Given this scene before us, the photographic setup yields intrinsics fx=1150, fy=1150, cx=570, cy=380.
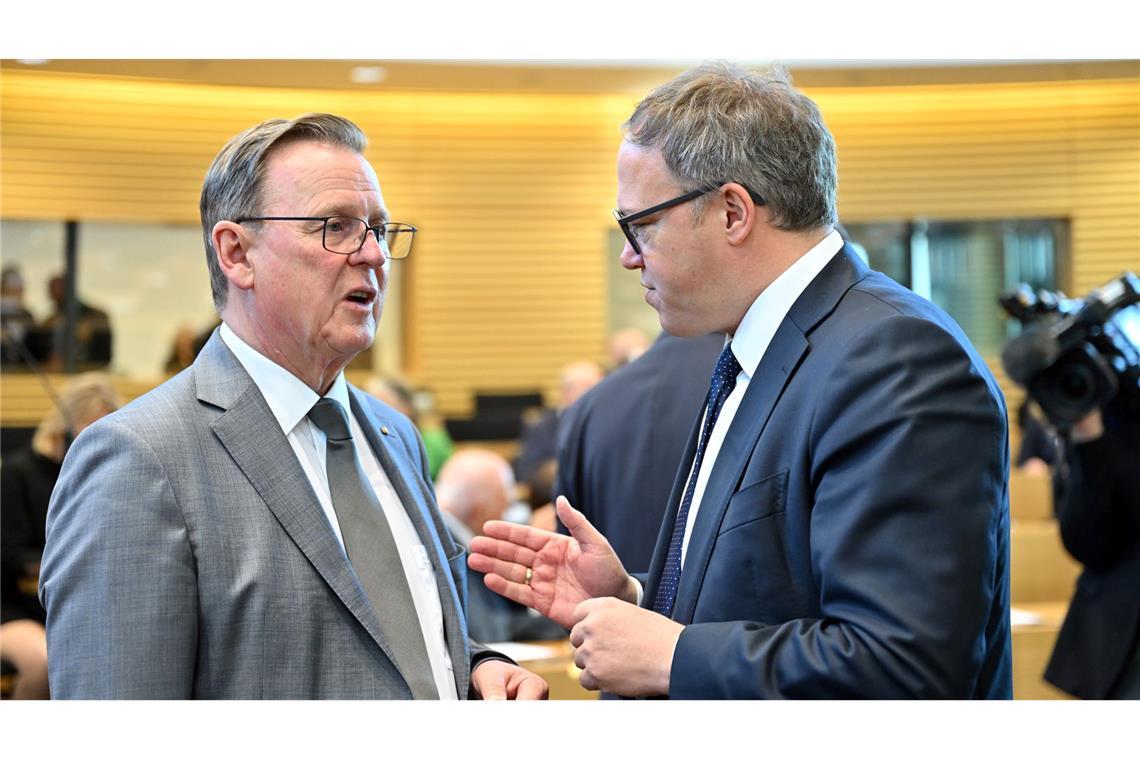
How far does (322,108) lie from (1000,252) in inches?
290

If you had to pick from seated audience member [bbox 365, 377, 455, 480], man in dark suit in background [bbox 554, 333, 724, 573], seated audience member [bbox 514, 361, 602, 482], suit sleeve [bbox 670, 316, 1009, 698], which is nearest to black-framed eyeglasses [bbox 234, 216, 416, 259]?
suit sleeve [bbox 670, 316, 1009, 698]

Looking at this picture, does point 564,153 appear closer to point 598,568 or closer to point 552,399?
point 552,399

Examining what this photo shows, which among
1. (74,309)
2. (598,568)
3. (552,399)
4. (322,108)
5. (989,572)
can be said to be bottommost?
(552,399)

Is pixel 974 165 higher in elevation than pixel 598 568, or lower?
higher

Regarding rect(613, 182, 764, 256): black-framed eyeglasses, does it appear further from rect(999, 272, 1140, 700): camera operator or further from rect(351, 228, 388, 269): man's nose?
rect(999, 272, 1140, 700): camera operator

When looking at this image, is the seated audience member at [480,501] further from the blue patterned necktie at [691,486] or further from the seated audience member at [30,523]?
the blue patterned necktie at [691,486]

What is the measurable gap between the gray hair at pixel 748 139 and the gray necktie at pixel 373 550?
2.40 feet

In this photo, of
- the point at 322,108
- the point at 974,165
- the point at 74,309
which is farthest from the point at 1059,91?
the point at 74,309

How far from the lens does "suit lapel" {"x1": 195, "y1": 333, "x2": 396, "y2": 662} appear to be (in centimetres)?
177

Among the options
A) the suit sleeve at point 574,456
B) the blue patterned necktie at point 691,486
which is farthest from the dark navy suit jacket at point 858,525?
the suit sleeve at point 574,456

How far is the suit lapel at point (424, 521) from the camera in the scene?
6.73 ft

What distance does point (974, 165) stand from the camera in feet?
40.1

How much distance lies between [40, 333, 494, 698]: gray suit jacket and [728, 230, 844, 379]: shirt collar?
72cm
